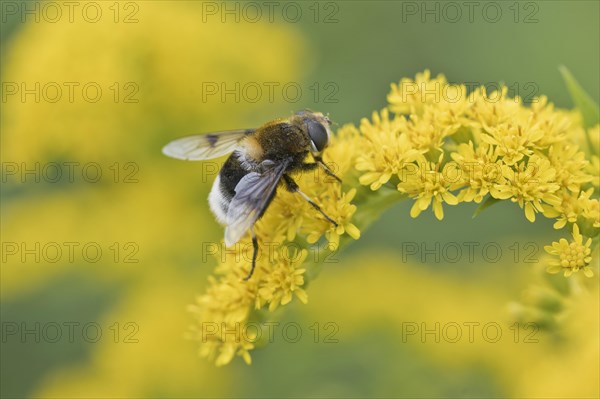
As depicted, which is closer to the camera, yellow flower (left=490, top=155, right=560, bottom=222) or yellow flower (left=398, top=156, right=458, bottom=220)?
yellow flower (left=490, top=155, right=560, bottom=222)

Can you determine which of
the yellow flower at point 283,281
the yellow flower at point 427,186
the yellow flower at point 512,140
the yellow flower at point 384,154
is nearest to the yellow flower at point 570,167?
the yellow flower at point 512,140

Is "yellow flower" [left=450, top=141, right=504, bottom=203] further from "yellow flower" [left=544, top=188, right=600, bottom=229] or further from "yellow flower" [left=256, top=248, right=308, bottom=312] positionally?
"yellow flower" [left=256, top=248, right=308, bottom=312]

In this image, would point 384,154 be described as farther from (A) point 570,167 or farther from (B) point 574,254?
(B) point 574,254

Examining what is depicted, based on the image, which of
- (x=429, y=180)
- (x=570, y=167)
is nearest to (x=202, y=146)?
(x=429, y=180)

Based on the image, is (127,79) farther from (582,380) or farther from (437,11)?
(582,380)

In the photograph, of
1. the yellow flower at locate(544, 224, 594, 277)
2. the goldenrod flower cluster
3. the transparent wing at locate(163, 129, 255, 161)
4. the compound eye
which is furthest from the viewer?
the transparent wing at locate(163, 129, 255, 161)

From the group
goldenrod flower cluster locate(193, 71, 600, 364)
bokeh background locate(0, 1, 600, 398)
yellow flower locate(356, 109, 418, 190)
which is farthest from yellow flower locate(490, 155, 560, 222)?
bokeh background locate(0, 1, 600, 398)

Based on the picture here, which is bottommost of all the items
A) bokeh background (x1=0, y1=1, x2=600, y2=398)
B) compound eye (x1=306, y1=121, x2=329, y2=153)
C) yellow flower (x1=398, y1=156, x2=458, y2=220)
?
bokeh background (x1=0, y1=1, x2=600, y2=398)

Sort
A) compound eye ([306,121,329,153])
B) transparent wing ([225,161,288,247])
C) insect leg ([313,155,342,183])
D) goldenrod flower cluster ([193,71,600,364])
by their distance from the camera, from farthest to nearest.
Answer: compound eye ([306,121,329,153])
insect leg ([313,155,342,183])
transparent wing ([225,161,288,247])
goldenrod flower cluster ([193,71,600,364])

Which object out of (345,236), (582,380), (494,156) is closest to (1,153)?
(345,236)

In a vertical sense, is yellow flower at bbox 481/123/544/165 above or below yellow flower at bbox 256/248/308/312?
above
